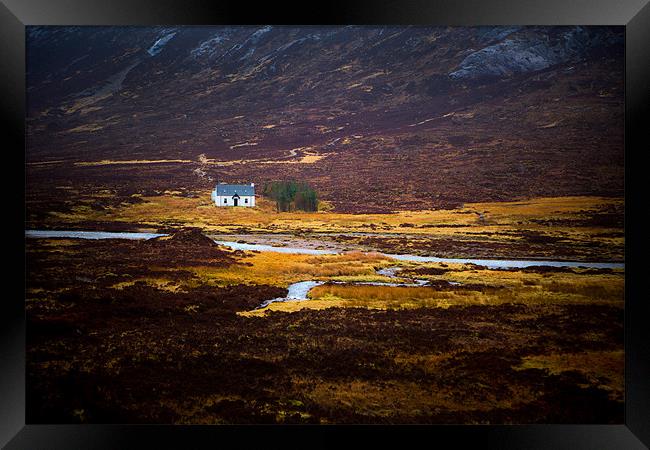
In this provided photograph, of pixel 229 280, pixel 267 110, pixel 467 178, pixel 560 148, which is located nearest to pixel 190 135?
pixel 267 110

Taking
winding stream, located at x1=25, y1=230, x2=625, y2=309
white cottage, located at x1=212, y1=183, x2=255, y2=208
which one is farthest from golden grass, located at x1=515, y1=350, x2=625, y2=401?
white cottage, located at x1=212, y1=183, x2=255, y2=208

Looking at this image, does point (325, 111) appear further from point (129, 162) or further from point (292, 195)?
point (129, 162)

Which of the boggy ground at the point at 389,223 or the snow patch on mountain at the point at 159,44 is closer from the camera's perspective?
the boggy ground at the point at 389,223

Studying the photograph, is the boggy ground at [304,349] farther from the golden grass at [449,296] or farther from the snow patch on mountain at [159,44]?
the snow patch on mountain at [159,44]

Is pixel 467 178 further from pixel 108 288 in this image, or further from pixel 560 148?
pixel 108 288
